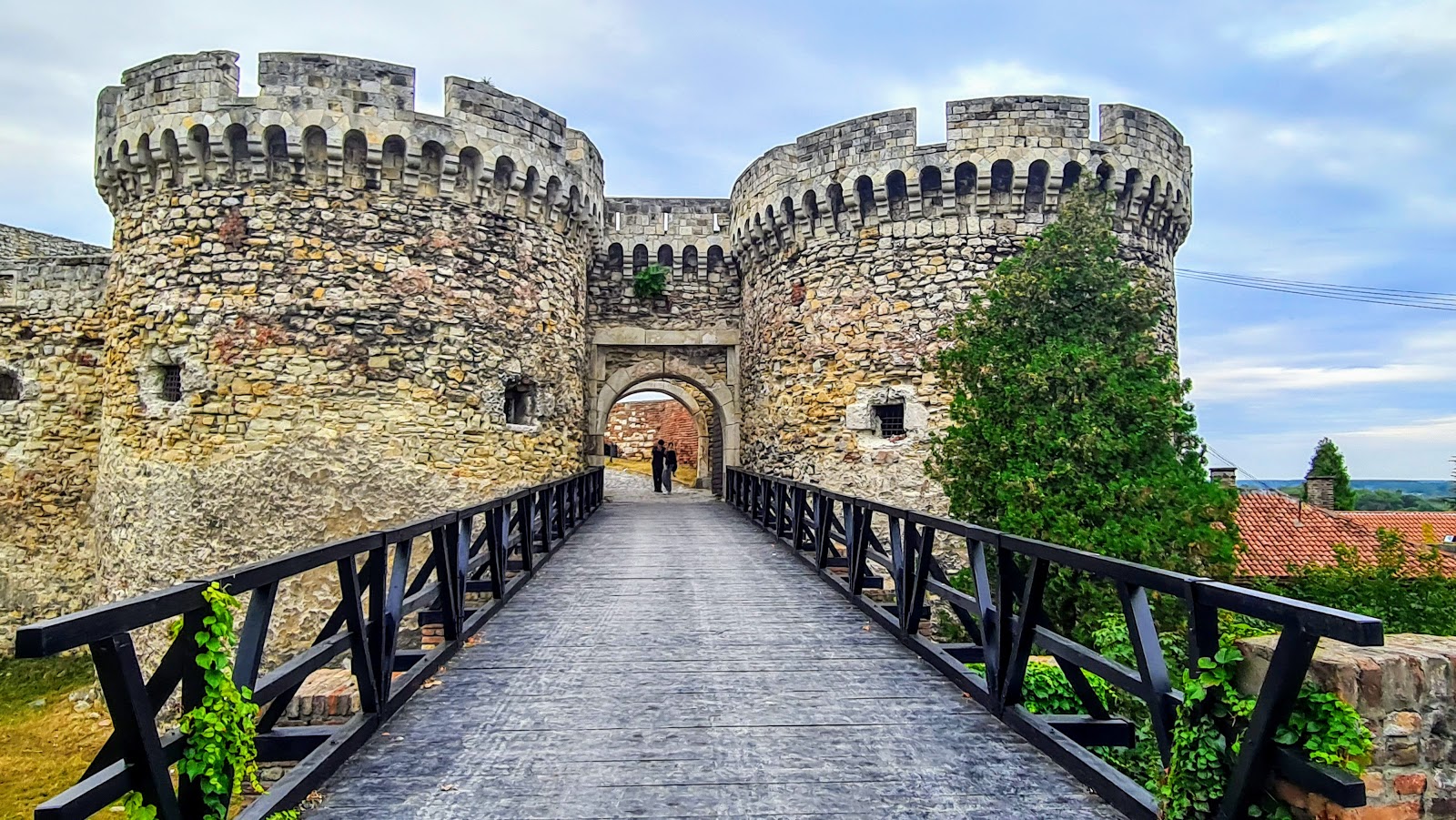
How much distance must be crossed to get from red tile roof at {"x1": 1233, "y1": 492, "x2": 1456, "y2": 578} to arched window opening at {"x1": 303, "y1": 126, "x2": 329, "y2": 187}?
42.4ft

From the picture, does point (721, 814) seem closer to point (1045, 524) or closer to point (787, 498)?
point (1045, 524)

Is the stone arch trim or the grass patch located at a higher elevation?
the stone arch trim

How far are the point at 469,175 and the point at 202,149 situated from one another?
261 centimetres

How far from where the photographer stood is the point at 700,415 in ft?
55.7

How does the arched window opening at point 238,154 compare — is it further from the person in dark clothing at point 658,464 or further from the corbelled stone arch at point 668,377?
the person in dark clothing at point 658,464

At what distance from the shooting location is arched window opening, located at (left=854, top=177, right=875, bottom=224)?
10.2 meters

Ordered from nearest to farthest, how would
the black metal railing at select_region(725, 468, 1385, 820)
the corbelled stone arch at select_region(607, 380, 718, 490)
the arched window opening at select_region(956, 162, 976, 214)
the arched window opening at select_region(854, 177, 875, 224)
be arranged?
1. the black metal railing at select_region(725, 468, 1385, 820)
2. the arched window opening at select_region(956, 162, 976, 214)
3. the arched window opening at select_region(854, 177, 875, 224)
4. the corbelled stone arch at select_region(607, 380, 718, 490)

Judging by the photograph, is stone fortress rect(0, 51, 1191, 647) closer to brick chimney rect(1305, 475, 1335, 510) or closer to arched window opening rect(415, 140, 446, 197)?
arched window opening rect(415, 140, 446, 197)

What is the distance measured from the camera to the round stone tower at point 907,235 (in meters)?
9.68

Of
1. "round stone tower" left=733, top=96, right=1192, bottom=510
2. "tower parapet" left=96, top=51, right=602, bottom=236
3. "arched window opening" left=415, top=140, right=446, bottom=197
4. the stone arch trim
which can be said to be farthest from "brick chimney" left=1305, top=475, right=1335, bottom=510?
"arched window opening" left=415, top=140, right=446, bottom=197

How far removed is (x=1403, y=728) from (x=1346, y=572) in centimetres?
1000

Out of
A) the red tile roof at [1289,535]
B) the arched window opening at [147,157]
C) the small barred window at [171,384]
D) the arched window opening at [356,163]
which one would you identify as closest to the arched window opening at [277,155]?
the arched window opening at [356,163]

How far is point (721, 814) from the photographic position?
8.14 ft

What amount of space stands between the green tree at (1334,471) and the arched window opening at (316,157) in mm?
24893
